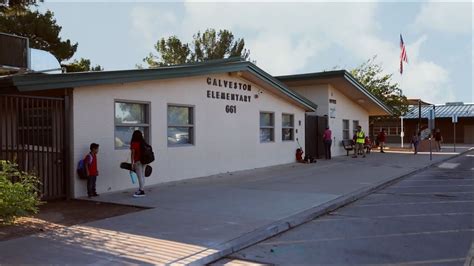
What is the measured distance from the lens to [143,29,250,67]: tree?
163 feet

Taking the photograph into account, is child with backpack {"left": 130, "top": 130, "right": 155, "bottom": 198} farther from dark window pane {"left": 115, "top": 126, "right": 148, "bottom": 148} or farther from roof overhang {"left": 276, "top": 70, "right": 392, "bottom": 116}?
roof overhang {"left": 276, "top": 70, "right": 392, "bottom": 116}

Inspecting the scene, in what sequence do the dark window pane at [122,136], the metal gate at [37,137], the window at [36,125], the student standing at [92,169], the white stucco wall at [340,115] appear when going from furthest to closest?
the white stucco wall at [340,115]
the dark window pane at [122,136]
the student standing at [92,169]
the window at [36,125]
the metal gate at [37,137]

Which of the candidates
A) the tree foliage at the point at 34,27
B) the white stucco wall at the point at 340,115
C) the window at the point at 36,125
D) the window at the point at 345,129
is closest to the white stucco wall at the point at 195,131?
the window at the point at 36,125

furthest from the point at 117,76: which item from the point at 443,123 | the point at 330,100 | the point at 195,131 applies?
the point at 443,123

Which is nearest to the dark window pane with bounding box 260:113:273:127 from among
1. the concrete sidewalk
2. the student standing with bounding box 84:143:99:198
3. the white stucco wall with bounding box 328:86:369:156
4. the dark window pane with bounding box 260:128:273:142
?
the dark window pane with bounding box 260:128:273:142

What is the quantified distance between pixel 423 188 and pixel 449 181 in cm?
236

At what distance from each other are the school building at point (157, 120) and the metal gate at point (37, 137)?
0.8 inches

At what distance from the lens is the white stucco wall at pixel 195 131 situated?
37.1 feet

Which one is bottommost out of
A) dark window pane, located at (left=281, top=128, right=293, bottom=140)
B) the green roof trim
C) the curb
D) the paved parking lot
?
the paved parking lot

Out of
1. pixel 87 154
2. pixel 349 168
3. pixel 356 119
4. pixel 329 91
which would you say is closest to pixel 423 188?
pixel 349 168

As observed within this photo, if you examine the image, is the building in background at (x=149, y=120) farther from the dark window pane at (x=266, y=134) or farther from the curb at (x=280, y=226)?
the curb at (x=280, y=226)

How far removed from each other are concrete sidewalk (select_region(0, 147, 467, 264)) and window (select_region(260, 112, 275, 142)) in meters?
5.11

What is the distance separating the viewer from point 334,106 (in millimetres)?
25578

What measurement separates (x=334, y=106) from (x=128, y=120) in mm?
15382
